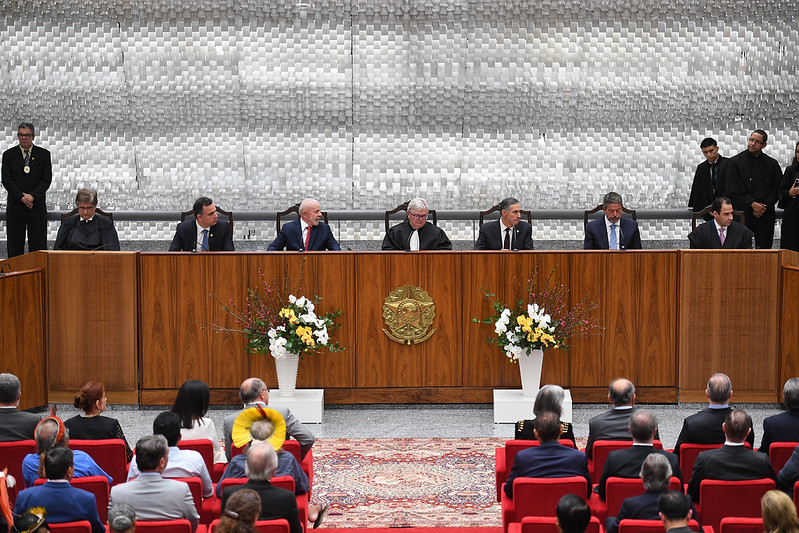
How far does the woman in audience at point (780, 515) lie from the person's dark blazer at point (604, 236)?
18.5ft

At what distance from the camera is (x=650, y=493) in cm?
492

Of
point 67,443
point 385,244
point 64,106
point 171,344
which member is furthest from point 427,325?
point 64,106

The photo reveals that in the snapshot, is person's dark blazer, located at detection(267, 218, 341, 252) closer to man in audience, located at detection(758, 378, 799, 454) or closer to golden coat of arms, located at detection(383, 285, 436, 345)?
golden coat of arms, located at detection(383, 285, 436, 345)

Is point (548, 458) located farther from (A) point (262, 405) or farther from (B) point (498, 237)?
(B) point (498, 237)

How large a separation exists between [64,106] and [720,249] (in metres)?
7.54

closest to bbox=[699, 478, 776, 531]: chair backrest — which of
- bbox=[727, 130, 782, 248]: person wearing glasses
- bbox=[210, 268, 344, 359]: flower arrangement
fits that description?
bbox=[210, 268, 344, 359]: flower arrangement

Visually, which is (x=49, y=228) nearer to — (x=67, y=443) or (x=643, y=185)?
(x=643, y=185)

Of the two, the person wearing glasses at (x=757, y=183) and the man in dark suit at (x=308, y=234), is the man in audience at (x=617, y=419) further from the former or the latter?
the person wearing glasses at (x=757, y=183)

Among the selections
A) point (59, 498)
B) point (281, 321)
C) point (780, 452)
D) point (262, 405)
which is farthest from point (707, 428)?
point (281, 321)

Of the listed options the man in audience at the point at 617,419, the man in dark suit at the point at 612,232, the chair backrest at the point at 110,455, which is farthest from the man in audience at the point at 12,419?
the man in dark suit at the point at 612,232

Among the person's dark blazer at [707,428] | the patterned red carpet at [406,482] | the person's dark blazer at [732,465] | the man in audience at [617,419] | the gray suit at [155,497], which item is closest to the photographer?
the gray suit at [155,497]

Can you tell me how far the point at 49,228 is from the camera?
12766mm

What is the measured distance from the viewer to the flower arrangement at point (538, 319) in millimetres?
8680

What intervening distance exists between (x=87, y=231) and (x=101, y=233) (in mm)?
122
